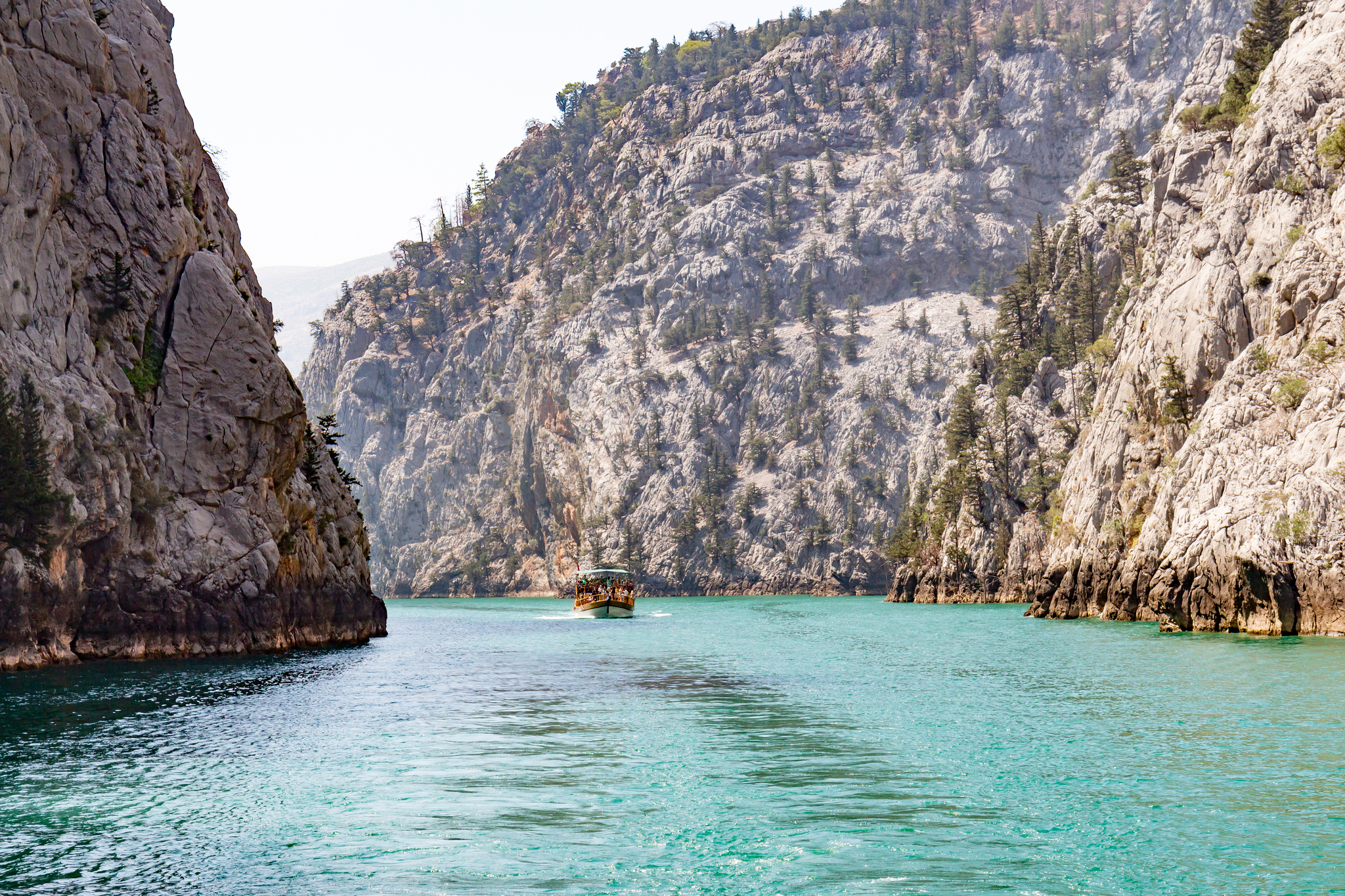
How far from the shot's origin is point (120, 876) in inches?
653

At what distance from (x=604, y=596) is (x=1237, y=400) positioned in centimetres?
5720

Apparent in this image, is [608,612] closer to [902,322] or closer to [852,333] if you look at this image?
[852,333]

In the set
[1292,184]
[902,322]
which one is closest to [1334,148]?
[1292,184]

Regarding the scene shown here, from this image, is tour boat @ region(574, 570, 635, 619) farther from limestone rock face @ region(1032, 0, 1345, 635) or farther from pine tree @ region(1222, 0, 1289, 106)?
pine tree @ region(1222, 0, 1289, 106)

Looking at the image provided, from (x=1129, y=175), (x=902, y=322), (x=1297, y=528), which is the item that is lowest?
(x=1297, y=528)

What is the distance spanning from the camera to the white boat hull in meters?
97.0

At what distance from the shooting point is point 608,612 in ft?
318

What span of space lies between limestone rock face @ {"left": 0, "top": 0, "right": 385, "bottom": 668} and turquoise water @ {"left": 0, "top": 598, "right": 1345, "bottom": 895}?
3.85m

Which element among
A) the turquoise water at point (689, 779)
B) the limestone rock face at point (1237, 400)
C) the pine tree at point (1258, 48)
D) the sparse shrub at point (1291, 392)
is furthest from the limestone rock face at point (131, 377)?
the pine tree at point (1258, 48)

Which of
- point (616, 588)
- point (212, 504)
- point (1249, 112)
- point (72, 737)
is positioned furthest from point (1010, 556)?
point (72, 737)

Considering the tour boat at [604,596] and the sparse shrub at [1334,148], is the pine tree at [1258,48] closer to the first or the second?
the sparse shrub at [1334,148]

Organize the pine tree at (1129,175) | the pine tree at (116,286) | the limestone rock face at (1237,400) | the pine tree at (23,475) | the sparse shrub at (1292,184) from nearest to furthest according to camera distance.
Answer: the pine tree at (23,475) → the pine tree at (116,286) → the limestone rock face at (1237,400) → the sparse shrub at (1292,184) → the pine tree at (1129,175)

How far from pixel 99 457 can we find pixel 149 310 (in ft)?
29.4

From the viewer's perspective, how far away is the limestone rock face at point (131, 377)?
44.0 m
